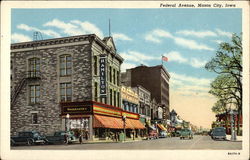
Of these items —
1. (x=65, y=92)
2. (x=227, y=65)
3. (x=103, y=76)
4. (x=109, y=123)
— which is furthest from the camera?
(x=109, y=123)

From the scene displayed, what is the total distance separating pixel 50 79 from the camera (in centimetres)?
2955

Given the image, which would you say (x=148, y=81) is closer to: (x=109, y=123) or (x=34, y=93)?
(x=109, y=123)

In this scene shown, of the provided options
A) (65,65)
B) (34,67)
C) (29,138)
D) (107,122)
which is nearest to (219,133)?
(107,122)

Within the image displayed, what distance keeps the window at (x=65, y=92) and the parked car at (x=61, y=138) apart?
9.48 ft

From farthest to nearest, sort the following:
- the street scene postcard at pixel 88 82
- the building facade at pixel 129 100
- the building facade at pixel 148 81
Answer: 1. the building facade at pixel 148 81
2. the building facade at pixel 129 100
3. the street scene postcard at pixel 88 82

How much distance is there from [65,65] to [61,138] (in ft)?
19.5

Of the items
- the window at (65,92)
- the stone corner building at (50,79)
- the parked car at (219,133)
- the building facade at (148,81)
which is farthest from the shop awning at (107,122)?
the building facade at (148,81)

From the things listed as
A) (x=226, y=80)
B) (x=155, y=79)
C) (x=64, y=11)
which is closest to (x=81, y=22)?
(x=64, y=11)

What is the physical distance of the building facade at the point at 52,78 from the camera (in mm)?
28641

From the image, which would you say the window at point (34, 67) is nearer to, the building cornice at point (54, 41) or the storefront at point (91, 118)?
the building cornice at point (54, 41)

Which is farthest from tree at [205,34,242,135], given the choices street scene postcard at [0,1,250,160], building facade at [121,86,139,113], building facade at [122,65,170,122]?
building facade at [122,65,170,122]
